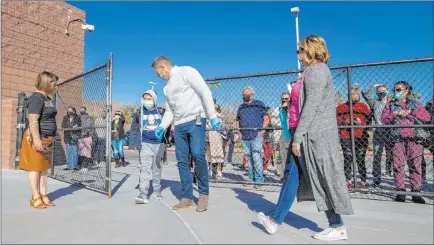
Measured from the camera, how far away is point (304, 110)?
263 centimetres

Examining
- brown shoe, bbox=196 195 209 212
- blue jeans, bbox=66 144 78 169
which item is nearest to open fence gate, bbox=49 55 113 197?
blue jeans, bbox=66 144 78 169

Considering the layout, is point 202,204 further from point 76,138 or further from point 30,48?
point 30,48

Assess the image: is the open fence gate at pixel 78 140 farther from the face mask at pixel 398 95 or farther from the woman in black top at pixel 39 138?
the face mask at pixel 398 95

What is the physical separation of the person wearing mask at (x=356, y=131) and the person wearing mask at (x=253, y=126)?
1.31m

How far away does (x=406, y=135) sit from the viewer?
4406 mm

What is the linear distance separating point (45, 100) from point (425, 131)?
16.6 ft

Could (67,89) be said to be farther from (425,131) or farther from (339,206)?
(425,131)

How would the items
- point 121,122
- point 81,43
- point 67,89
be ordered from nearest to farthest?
1. point 67,89
2. point 121,122
3. point 81,43

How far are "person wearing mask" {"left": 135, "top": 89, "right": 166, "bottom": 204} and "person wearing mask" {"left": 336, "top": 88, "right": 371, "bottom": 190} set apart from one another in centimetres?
280

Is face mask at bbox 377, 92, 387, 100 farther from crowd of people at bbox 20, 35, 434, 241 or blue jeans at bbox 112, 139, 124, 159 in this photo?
blue jeans at bbox 112, 139, 124, 159

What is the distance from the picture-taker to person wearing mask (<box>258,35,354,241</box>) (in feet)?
8.51

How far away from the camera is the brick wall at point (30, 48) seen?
767 centimetres

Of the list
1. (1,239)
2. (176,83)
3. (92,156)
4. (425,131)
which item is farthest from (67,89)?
(425,131)

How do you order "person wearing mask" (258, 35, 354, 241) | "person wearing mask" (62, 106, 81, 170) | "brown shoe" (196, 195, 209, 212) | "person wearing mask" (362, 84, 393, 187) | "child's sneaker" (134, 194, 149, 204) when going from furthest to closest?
1. "person wearing mask" (62, 106, 81, 170)
2. "person wearing mask" (362, 84, 393, 187)
3. "child's sneaker" (134, 194, 149, 204)
4. "brown shoe" (196, 195, 209, 212)
5. "person wearing mask" (258, 35, 354, 241)
